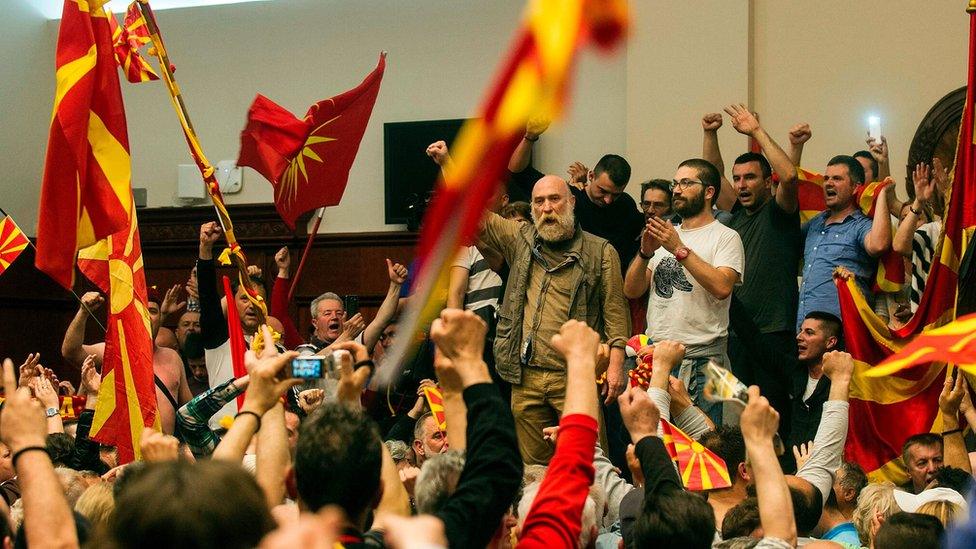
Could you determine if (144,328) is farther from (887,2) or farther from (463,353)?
(887,2)

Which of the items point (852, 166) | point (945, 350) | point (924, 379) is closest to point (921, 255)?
point (852, 166)

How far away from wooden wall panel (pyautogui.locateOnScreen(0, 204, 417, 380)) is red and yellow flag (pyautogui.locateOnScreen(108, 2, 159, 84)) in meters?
4.00

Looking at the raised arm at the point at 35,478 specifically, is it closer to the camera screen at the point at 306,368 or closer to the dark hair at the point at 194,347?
the camera screen at the point at 306,368

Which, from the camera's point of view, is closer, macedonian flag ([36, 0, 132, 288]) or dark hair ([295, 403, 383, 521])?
dark hair ([295, 403, 383, 521])

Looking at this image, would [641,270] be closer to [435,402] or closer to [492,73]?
[435,402]

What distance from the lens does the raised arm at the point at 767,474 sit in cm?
301

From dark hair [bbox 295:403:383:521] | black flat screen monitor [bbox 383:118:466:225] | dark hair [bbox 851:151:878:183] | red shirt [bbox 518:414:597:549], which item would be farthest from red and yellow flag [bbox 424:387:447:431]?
black flat screen monitor [bbox 383:118:466:225]

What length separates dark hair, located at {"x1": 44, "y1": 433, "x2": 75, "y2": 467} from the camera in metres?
5.64

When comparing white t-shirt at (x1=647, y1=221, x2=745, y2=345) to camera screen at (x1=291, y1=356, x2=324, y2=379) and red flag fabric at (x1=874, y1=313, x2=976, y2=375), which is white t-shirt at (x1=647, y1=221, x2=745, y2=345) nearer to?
camera screen at (x1=291, y1=356, x2=324, y2=379)

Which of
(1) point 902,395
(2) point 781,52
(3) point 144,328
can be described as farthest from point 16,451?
(2) point 781,52

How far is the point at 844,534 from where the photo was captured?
4.45 metres

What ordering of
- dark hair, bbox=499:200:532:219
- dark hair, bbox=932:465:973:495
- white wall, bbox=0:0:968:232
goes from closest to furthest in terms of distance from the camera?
1. dark hair, bbox=932:465:973:495
2. dark hair, bbox=499:200:532:219
3. white wall, bbox=0:0:968:232

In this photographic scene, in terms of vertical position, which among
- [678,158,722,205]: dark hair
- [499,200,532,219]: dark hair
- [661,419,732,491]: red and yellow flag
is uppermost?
[678,158,722,205]: dark hair

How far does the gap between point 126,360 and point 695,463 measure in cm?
265
